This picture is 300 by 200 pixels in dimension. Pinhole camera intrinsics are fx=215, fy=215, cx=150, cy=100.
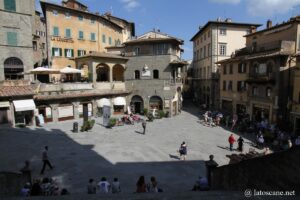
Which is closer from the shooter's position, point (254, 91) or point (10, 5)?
point (10, 5)

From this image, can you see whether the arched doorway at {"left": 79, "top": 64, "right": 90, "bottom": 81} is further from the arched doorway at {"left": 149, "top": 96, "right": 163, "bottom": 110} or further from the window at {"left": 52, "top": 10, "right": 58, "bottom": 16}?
the arched doorway at {"left": 149, "top": 96, "right": 163, "bottom": 110}

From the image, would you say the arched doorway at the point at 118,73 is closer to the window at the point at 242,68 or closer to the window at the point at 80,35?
the window at the point at 80,35

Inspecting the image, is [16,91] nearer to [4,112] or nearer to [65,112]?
[4,112]

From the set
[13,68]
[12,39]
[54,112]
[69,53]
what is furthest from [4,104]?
[69,53]

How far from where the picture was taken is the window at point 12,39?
24.6 metres

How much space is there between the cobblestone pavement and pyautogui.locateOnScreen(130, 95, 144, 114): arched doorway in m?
8.37

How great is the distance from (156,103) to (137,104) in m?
3.19

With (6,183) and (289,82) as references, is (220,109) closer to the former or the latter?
(289,82)

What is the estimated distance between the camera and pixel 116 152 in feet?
55.2

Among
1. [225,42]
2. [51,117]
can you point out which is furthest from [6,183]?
[225,42]

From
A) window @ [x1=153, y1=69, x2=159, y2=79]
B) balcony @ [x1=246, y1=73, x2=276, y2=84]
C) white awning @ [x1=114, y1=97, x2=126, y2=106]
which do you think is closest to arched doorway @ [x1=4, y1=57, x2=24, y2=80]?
white awning @ [x1=114, y1=97, x2=126, y2=106]

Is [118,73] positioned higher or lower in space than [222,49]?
lower

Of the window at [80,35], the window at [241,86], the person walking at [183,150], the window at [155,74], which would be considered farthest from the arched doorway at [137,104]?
the person walking at [183,150]

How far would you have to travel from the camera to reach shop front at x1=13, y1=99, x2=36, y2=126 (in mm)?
21859
